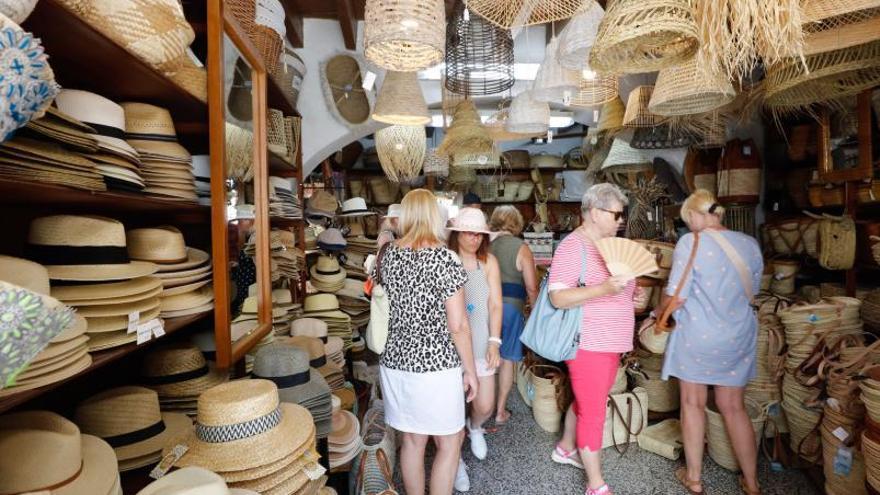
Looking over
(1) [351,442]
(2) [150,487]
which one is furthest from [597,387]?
(2) [150,487]

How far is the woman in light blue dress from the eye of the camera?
2.59 meters

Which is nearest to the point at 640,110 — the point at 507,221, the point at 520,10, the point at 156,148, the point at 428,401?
the point at 507,221

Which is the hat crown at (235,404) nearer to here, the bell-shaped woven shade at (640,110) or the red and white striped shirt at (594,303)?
the red and white striped shirt at (594,303)

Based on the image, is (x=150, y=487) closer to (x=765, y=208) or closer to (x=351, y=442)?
(x=351, y=442)

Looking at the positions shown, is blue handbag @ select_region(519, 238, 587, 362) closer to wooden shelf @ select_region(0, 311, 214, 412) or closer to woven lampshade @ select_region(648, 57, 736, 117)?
woven lampshade @ select_region(648, 57, 736, 117)

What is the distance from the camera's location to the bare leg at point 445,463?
2.38 m

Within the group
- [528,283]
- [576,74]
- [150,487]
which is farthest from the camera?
[528,283]

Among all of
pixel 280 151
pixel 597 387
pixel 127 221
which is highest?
pixel 280 151

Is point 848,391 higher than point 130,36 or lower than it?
→ lower

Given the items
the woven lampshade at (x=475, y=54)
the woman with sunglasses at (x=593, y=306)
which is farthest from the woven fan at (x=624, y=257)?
the woven lampshade at (x=475, y=54)

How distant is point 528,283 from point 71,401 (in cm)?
271

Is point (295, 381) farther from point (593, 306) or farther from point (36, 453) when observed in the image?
point (593, 306)

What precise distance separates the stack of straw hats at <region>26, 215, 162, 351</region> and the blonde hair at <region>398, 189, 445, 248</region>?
1.21m

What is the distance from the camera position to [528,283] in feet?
11.9
